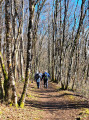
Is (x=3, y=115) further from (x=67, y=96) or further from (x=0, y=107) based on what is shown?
(x=67, y=96)

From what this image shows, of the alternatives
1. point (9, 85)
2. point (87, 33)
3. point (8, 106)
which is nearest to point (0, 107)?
point (8, 106)

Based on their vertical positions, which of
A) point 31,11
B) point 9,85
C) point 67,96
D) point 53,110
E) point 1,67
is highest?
point 31,11

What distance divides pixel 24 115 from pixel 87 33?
16624 millimetres

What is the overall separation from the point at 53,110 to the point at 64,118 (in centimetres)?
120

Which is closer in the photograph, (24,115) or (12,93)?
(24,115)

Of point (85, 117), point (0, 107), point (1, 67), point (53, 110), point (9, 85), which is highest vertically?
point (1, 67)

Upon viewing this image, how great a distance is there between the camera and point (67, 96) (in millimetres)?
9562

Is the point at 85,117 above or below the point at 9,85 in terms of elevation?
below

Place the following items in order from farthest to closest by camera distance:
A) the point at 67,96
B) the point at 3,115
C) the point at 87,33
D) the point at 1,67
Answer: the point at 87,33
the point at 67,96
the point at 1,67
the point at 3,115

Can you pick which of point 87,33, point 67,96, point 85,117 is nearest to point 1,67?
point 85,117

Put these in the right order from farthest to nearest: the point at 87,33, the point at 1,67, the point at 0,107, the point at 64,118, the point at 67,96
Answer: the point at 87,33
the point at 67,96
the point at 1,67
the point at 64,118
the point at 0,107

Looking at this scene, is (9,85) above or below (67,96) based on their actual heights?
above

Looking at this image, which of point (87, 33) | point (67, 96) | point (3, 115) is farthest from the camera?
point (87, 33)

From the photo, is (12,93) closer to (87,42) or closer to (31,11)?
(31,11)
